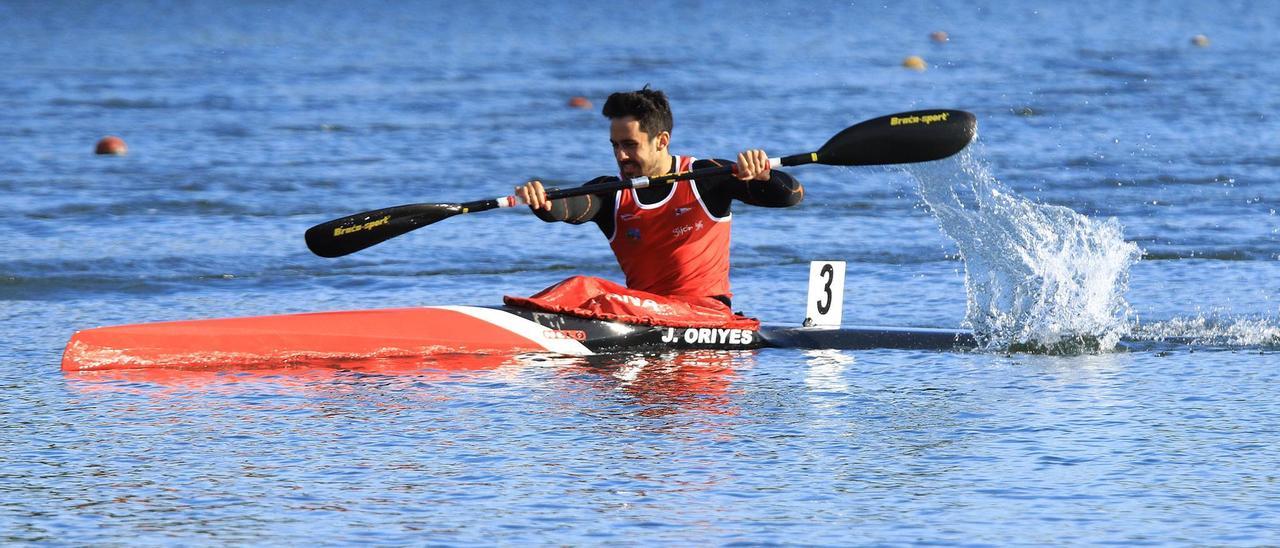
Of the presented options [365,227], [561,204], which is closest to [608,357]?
[561,204]

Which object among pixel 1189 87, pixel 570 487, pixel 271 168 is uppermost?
pixel 1189 87

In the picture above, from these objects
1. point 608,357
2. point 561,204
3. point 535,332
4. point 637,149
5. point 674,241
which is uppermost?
point 637,149

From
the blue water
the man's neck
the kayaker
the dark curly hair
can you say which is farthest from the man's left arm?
the blue water

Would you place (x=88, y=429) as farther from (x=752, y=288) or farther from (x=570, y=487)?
(x=752, y=288)

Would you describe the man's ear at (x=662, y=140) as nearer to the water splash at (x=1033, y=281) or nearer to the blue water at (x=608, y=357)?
the blue water at (x=608, y=357)

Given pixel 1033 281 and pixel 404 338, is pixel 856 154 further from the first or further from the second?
pixel 404 338

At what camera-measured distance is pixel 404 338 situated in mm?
8461

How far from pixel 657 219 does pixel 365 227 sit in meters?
1.35

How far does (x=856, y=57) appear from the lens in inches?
1256

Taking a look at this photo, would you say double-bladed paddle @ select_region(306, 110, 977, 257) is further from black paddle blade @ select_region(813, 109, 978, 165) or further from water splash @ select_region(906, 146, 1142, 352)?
water splash @ select_region(906, 146, 1142, 352)

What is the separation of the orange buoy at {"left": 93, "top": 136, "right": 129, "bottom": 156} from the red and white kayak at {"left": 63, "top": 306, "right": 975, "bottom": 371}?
10396 millimetres

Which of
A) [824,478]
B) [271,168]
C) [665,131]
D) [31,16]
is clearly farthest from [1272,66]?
[31,16]

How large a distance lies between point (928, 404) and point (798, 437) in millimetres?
833

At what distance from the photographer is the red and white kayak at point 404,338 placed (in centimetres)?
824
